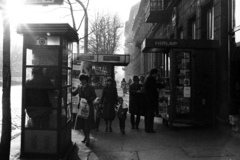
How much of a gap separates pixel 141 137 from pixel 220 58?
3.41 m

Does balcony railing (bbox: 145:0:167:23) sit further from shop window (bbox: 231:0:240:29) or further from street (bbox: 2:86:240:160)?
street (bbox: 2:86:240:160)

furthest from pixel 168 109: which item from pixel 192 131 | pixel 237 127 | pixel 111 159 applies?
pixel 111 159

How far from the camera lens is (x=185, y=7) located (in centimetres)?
1351

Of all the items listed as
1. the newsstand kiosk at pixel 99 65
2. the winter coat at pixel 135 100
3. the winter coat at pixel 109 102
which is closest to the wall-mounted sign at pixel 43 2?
the winter coat at pixel 109 102

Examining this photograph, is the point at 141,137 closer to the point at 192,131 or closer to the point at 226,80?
the point at 192,131

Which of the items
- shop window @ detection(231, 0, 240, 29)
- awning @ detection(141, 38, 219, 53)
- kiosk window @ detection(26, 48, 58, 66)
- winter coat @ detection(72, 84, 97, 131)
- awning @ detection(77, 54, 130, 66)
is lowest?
winter coat @ detection(72, 84, 97, 131)

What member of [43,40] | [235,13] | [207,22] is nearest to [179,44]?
[235,13]

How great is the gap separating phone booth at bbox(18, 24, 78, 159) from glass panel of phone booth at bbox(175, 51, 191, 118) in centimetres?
422

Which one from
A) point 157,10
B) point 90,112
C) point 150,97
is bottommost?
point 90,112

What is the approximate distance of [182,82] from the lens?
883 centimetres

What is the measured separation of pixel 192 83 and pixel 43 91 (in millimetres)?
4827

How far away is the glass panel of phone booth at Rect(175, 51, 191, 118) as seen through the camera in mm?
8750

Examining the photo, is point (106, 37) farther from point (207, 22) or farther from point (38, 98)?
point (38, 98)

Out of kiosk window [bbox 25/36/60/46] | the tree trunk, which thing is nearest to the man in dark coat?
kiosk window [bbox 25/36/60/46]
